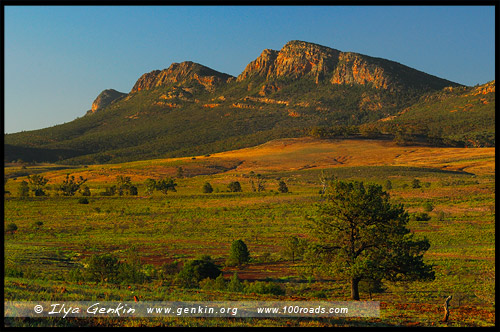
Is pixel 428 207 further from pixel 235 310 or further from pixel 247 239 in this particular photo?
pixel 235 310

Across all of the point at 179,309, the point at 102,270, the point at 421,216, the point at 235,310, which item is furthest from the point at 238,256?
→ the point at 421,216

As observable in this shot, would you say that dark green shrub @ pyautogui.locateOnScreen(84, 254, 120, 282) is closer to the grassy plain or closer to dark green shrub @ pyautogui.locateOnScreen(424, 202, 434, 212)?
the grassy plain

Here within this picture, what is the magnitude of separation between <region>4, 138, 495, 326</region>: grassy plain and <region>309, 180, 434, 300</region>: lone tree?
173 cm

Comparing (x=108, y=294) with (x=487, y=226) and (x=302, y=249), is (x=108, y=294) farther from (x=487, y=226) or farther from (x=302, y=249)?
(x=487, y=226)

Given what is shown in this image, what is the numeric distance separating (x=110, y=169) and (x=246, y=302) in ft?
433

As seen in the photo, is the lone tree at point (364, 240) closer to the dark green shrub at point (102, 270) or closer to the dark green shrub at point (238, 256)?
the dark green shrub at point (238, 256)

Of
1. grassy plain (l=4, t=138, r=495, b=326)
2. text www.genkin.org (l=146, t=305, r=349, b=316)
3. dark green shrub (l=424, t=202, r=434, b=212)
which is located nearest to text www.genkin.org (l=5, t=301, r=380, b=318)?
text www.genkin.org (l=146, t=305, r=349, b=316)

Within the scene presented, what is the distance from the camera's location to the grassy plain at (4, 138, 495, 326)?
16203 millimetres

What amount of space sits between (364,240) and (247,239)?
2350 centimetres

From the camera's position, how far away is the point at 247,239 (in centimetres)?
4600

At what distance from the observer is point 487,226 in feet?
158

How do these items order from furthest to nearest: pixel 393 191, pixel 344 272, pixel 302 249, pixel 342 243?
pixel 393 191 < pixel 302 249 < pixel 342 243 < pixel 344 272
